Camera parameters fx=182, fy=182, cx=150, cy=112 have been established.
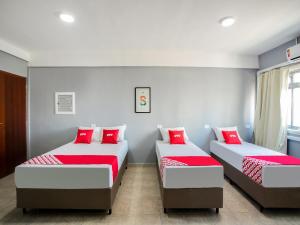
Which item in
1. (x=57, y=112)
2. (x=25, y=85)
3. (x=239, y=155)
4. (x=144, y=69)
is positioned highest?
(x=144, y=69)

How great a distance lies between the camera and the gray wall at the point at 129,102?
441 cm

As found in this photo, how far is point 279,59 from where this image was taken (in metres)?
3.77

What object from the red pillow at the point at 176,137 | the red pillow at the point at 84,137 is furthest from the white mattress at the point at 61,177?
the red pillow at the point at 176,137

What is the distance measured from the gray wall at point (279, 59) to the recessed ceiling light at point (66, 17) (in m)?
3.91

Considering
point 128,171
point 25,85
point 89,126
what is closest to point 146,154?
point 128,171

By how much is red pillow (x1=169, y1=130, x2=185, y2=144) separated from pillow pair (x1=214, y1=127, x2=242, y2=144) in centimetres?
88

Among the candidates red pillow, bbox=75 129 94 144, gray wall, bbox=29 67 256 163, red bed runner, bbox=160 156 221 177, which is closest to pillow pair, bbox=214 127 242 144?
gray wall, bbox=29 67 256 163

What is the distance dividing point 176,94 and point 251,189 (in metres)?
2.52

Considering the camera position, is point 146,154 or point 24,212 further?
point 146,154

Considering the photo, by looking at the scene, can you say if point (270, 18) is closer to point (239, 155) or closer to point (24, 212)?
point (239, 155)

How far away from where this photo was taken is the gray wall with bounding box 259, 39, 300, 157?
3.46 meters

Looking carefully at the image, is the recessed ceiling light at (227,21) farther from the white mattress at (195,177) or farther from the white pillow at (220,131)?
the white pillow at (220,131)

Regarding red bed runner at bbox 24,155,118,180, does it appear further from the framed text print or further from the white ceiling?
the white ceiling

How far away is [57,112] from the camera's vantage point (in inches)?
174
